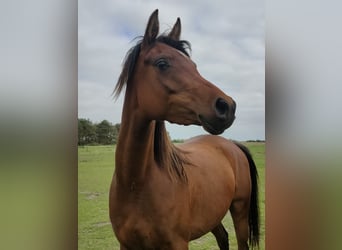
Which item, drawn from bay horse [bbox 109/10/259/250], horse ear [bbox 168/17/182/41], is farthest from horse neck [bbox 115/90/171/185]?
horse ear [bbox 168/17/182/41]

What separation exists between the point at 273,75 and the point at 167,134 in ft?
1.50

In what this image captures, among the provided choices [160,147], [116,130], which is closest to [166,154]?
[160,147]

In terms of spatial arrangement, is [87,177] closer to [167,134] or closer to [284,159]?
[167,134]

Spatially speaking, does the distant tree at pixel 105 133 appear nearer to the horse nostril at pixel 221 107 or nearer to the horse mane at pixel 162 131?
the horse mane at pixel 162 131

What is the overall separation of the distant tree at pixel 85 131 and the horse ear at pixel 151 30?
35 centimetres

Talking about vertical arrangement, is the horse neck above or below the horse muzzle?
below

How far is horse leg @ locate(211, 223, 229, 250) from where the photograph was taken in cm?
143

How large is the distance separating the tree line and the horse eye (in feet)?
0.84

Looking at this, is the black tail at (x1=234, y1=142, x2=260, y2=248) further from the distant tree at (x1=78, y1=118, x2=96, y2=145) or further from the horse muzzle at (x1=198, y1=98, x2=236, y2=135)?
the distant tree at (x1=78, y1=118, x2=96, y2=145)

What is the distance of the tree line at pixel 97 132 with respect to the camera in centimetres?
132

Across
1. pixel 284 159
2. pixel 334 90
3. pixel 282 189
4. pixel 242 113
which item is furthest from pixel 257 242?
pixel 334 90

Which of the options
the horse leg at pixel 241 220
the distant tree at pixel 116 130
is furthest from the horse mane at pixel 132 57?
the horse leg at pixel 241 220

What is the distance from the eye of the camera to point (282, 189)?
4.71ft

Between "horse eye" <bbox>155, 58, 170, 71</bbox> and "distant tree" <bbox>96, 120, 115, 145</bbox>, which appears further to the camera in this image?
"distant tree" <bbox>96, 120, 115, 145</bbox>
